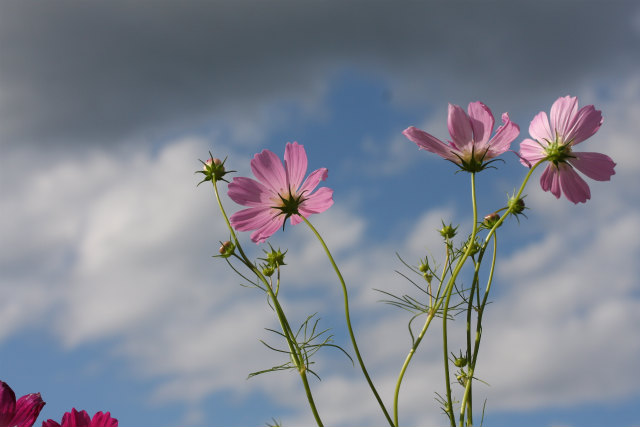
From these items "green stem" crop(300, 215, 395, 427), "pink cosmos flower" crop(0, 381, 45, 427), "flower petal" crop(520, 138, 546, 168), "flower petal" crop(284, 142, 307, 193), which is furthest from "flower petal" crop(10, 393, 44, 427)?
"flower petal" crop(520, 138, 546, 168)

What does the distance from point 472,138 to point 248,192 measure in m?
0.39

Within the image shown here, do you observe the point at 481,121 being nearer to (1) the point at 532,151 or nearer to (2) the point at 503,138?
(2) the point at 503,138

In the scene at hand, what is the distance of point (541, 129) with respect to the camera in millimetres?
1214

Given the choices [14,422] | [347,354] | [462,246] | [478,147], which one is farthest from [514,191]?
[14,422]

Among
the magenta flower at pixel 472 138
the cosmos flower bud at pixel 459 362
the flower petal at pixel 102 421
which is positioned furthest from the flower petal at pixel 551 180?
the flower petal at pixel 102 421

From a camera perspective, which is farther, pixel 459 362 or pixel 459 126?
pixel 459 362

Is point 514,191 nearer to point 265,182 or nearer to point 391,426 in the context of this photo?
point 265,182

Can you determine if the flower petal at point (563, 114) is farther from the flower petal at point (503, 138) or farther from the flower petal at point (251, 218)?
the flower petal at point (251, 218)

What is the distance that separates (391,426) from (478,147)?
48 cm

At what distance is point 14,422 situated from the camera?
0.77m

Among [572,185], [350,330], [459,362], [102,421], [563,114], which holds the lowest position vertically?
[102,421]

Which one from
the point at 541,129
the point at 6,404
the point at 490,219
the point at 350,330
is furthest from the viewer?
the point at 490,219

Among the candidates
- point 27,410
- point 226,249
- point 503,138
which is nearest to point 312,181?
point 226,249

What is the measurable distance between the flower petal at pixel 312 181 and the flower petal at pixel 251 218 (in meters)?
0.06
